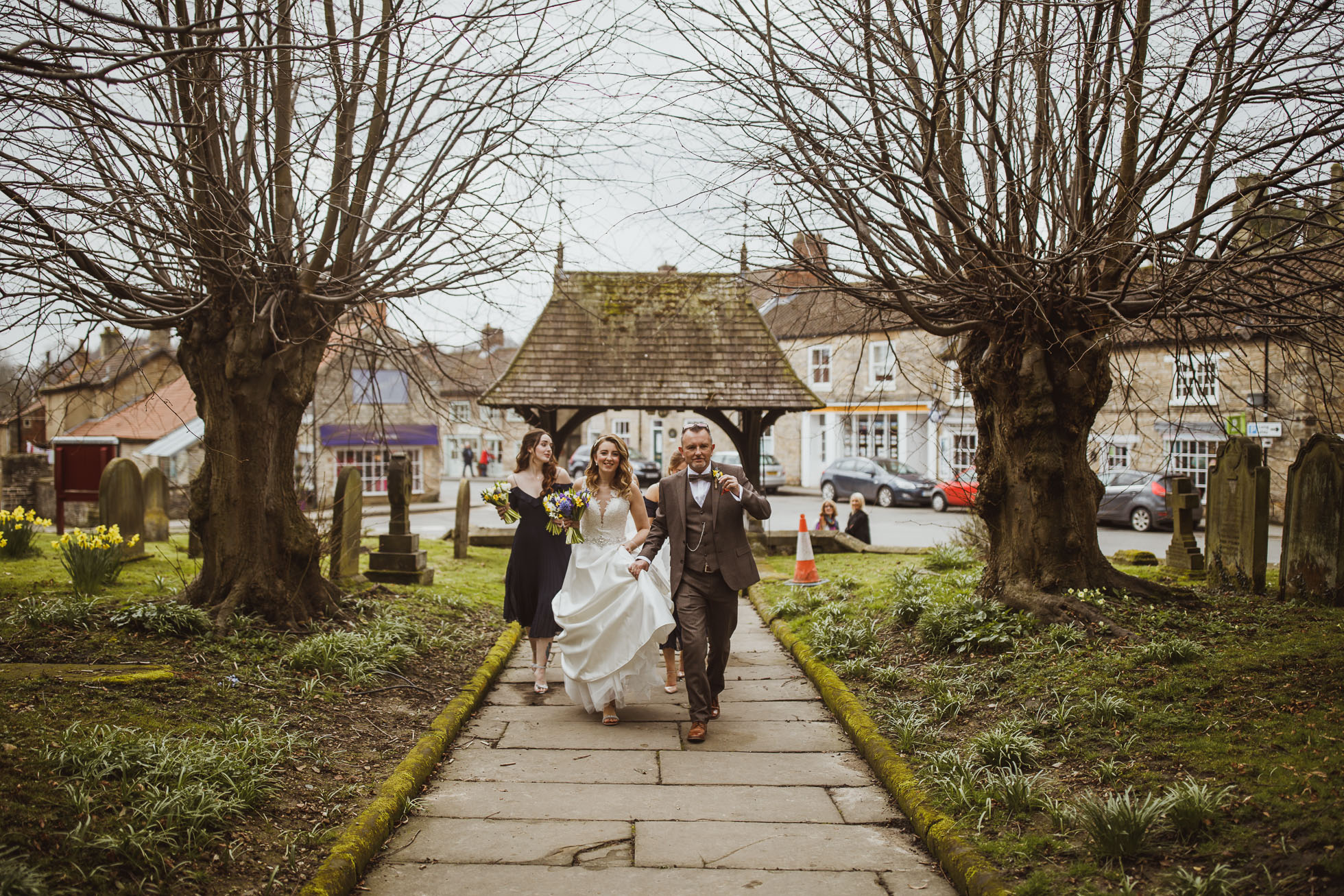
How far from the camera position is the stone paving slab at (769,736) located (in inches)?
235

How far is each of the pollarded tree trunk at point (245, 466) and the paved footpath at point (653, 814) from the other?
233 cm

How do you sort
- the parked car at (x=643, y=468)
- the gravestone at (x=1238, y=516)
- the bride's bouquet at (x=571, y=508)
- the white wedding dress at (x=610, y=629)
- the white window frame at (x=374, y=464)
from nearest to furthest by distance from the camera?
1. the white wedding dress at (x=610, y=629)
2. the bride's bouquet at (x=571, y=508)
3. the gravestone at (x=1238, y=516)
4. the white window frame at (x=374, y=464)
5. the parked car at (x=643, y=468)

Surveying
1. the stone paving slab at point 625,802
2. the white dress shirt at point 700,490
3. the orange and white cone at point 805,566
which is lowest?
the stone paving slab at point 625,802

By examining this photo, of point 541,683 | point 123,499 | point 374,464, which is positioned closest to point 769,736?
point 541,683

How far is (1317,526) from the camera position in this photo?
794 centimetres

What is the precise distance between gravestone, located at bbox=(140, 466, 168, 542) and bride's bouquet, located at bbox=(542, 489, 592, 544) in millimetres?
9391

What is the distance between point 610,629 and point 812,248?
144 inches

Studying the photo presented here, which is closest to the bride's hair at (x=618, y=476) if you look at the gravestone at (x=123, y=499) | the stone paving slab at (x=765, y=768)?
the stone paving slab at (x=765, y=768)

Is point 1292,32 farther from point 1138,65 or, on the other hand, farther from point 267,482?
point 267,482

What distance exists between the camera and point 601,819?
4711 mm

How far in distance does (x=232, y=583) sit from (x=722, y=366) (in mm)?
11491

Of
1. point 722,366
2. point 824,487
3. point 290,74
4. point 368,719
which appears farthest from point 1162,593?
point 824,487

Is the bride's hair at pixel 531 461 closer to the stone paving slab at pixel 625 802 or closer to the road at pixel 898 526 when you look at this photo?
the stone paving slab at pixel 625 802

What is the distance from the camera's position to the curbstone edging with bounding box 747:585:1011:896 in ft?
12.6
